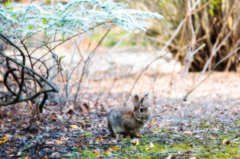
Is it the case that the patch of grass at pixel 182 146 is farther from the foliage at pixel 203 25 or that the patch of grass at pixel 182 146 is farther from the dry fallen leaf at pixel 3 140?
the foliage at pixel 203 25

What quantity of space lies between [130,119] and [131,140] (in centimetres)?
30

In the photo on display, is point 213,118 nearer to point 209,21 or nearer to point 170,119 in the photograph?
point 170,119

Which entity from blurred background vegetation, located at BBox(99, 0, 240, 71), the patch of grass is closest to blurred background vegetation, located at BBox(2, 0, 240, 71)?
blurred background vegetation, located at BBox(99, 0, 240, 71)

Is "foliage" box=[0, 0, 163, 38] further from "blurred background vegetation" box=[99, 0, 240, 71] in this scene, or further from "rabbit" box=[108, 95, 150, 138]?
"blurred background vegetation" box=[99, 0, 240, 71]

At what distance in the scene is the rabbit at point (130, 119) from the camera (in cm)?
380

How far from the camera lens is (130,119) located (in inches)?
153

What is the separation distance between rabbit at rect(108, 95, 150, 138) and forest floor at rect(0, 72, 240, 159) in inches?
4.8

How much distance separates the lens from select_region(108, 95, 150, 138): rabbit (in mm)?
3797

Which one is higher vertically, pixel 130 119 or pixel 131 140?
pixel 130 119

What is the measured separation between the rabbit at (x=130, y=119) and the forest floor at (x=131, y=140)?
0.40 ft

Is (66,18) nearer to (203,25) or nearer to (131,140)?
(131,140)

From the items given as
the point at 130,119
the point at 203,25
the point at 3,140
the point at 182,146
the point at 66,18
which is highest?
the point at 203,25

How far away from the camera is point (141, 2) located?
10266 mm

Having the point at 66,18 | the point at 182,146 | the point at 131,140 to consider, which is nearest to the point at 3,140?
the point at 131,140
